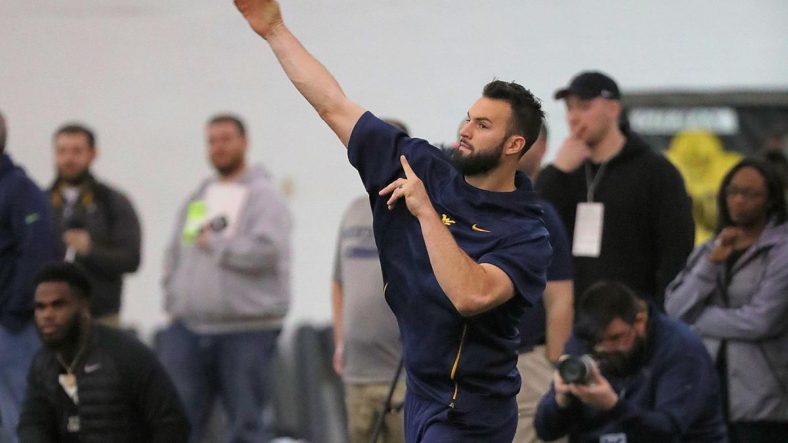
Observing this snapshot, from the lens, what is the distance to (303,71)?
3.63m

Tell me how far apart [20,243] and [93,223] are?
90 centimetres

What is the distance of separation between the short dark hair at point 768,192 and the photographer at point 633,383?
3.08ft

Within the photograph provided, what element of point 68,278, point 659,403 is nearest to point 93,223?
point 68,278

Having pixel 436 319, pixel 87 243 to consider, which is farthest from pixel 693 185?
pixel 436 319

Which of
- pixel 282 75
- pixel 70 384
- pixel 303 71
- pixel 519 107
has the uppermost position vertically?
pixel 282 75

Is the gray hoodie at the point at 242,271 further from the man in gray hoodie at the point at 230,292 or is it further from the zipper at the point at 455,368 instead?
the zipper at the point at 455,368

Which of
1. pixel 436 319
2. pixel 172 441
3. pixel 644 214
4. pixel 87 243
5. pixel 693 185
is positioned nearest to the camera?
pixel 436 319

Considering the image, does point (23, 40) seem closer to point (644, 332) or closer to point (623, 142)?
point (623, 142)

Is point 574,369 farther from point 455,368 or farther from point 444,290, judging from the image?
point 444,290

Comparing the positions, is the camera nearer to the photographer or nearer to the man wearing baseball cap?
the photographer

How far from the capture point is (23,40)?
26.6 feet

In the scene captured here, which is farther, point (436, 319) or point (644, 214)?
point (644, 214)

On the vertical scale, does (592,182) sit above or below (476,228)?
above

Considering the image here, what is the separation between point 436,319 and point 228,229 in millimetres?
3130
